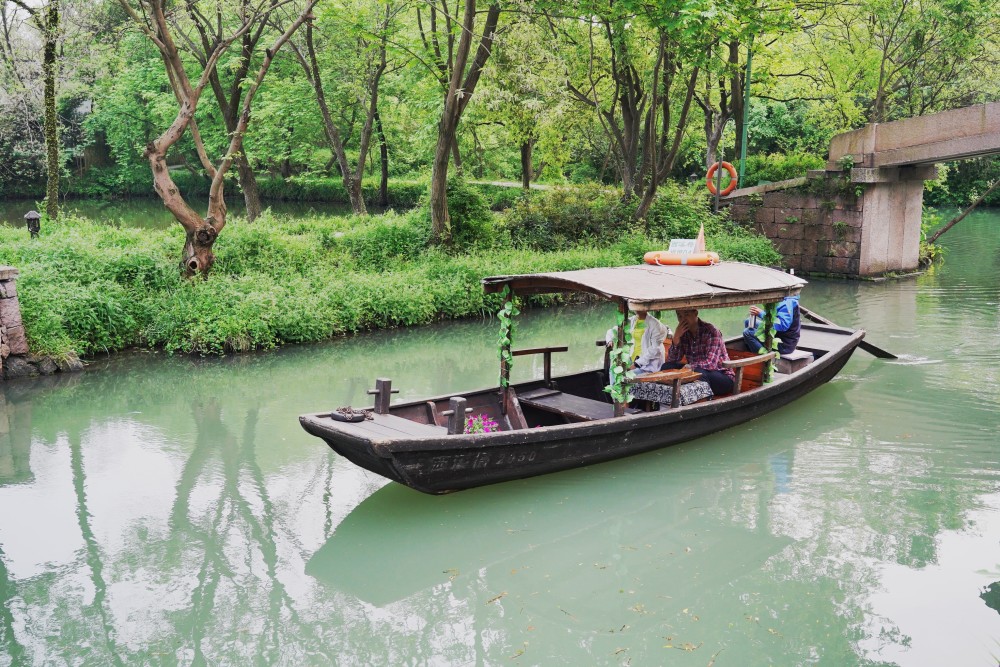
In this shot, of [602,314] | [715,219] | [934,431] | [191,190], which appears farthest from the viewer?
[191,190]

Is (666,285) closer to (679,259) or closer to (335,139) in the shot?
(679,259)

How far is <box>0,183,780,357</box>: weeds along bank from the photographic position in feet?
42.0

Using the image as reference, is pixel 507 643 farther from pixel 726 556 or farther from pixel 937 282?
pixel 937 282

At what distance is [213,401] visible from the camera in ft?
36.4

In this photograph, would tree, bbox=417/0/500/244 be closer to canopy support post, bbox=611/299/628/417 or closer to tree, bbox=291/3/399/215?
tree, bbox=291/3/399/215

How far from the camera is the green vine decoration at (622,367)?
8328mm

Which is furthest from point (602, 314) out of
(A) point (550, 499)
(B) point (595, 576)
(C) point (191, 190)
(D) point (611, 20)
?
(C) point (191, 190)

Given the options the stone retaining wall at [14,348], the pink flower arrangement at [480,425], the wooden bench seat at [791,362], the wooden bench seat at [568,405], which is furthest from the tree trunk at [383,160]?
the pink flower arrangement at [480,425]

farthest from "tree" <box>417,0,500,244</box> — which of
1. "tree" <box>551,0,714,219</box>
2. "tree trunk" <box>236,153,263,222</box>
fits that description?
"tree trunk" <box>236,153,263,222</box>

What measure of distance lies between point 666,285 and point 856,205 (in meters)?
13.4

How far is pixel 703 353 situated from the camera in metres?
9.44

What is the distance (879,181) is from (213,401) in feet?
49.2

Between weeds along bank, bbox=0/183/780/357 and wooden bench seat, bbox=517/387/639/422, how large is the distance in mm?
5472

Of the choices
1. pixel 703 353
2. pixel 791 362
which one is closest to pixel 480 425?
pixel 703 353
